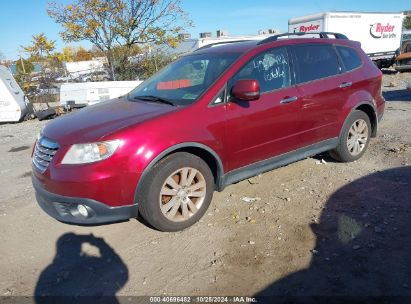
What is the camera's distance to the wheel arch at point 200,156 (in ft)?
11.2

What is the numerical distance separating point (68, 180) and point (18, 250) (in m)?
1.05

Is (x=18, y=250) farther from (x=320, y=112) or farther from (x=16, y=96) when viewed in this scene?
(x=16, y=96)

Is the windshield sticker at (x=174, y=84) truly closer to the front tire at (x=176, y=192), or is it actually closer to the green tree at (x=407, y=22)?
the front tire at (x=176, y=192)

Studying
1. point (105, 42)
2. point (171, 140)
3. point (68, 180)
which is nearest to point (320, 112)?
point (171, 140)

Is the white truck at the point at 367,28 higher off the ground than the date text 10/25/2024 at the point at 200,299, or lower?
higher

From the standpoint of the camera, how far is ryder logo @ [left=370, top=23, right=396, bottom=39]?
2230cm

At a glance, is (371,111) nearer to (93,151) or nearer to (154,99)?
(154,99)

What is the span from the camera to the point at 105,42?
16.2 meters

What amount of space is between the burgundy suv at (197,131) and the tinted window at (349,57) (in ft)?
0.07

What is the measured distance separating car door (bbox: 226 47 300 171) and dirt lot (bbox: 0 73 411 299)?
2.04 ft

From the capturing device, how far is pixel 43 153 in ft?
12.0

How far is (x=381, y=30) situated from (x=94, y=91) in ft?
62.1

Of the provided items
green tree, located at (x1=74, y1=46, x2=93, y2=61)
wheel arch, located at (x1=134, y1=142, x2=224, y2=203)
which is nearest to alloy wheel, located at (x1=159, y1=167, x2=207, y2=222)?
wheel arch, located at (x1=134, y1=142, x2=224, y2=203)

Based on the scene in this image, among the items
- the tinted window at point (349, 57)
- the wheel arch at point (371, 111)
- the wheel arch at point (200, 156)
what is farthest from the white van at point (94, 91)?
the wheel arch at point (200, 156)
